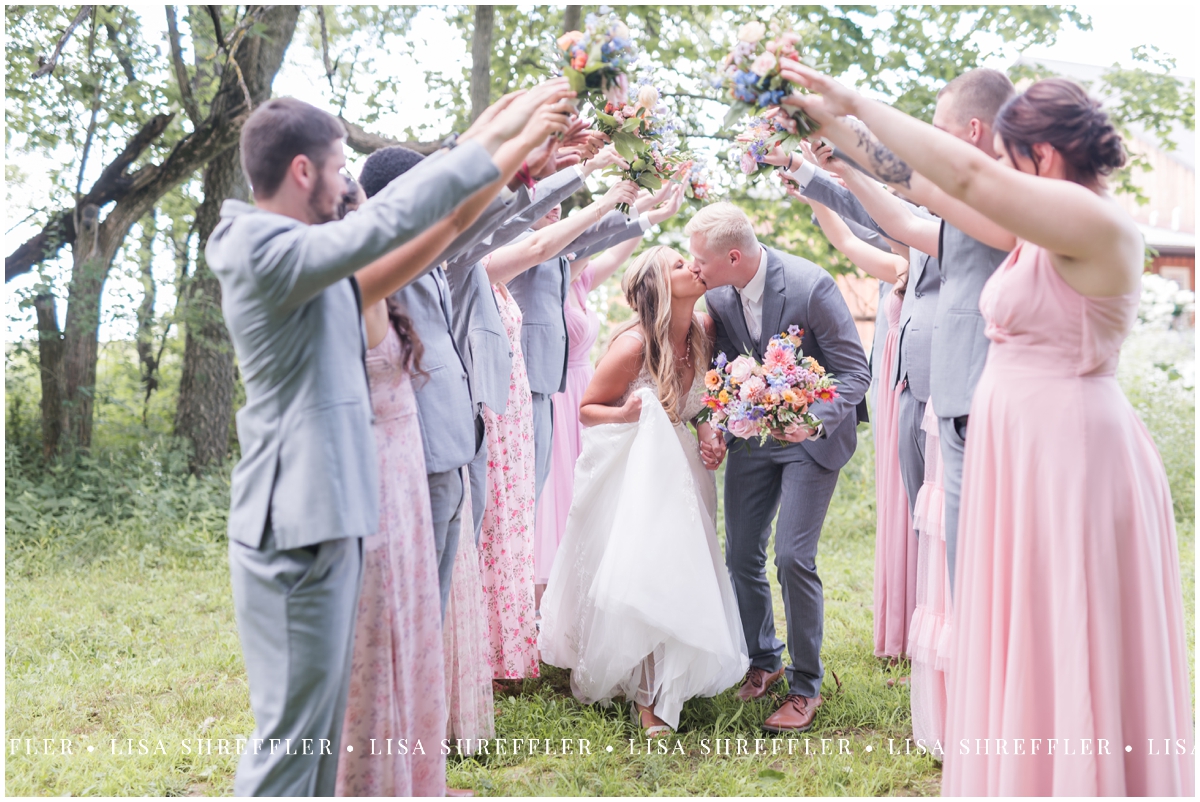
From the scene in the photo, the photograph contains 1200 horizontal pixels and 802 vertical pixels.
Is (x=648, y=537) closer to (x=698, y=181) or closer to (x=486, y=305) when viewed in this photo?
(x=486, y=305)

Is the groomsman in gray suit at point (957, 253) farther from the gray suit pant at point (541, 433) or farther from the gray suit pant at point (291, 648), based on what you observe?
the gray suit pant at point (541, 433)

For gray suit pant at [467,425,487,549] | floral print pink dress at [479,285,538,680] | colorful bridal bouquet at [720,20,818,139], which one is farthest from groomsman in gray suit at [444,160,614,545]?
colorful bridal bouquet at [720,20,818,139]

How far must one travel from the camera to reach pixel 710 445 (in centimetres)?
439

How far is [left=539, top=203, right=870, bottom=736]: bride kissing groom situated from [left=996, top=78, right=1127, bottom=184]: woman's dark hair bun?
1742mm

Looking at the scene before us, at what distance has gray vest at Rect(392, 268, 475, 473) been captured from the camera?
317 centimetres

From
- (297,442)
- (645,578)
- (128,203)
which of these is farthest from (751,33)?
(128,203)

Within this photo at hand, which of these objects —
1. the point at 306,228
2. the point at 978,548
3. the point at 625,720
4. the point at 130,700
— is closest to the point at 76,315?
the point at 130,700

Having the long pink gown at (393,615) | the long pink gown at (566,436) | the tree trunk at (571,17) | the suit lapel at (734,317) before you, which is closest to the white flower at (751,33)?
the long pink gown at (393,615)

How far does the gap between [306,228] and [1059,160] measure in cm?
209

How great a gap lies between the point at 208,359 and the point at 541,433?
17.0 feet

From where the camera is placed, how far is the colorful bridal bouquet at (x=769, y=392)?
4.03 metres

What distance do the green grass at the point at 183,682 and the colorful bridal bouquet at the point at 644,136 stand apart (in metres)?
2.60

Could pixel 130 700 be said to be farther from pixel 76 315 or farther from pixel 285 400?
pixel 76 315

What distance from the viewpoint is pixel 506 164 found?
2.51m
